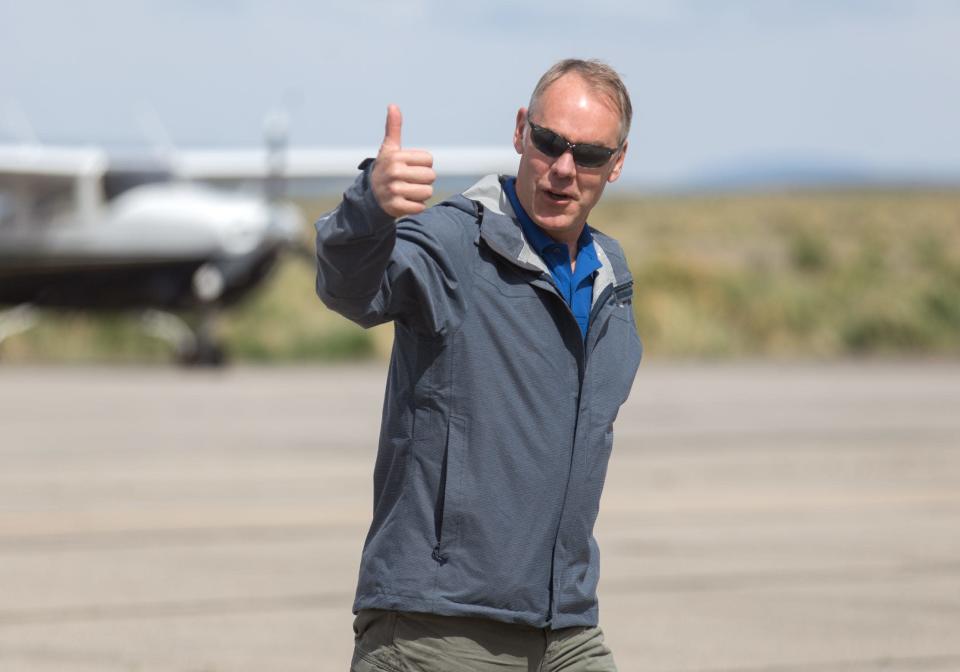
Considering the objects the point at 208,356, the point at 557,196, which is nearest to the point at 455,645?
the point at 557,196

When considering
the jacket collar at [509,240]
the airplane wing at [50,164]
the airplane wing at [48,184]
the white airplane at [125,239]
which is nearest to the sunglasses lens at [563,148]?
the jacket collar at [509,240]

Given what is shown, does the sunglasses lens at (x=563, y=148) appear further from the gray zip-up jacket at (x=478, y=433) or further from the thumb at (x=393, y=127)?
the thumb at (x=393, y=127)

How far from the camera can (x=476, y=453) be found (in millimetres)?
3248

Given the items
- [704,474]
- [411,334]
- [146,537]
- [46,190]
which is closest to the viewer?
[411,334]

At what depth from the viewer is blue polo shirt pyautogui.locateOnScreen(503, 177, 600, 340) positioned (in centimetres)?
339

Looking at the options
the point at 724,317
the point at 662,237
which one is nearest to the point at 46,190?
the point at 724,317

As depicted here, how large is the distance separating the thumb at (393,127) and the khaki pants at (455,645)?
898 millimetres

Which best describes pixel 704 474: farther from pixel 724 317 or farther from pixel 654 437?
pixel 724 317

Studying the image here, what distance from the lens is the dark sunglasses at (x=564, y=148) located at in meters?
3.28

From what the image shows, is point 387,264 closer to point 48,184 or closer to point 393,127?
point 393,127

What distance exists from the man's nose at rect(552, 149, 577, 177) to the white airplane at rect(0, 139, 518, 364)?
23.6 meters

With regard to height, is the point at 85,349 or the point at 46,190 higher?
the point at 46,190

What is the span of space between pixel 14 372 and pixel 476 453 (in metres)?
21.9

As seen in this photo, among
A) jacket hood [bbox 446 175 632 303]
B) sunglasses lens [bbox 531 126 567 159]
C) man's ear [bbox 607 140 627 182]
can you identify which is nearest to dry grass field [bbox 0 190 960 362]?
jacket hood [bbox 446 175 632 303]
